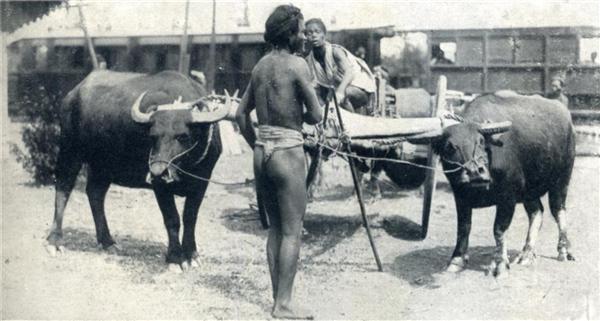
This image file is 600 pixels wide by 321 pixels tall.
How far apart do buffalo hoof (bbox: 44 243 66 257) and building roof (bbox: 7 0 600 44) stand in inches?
247

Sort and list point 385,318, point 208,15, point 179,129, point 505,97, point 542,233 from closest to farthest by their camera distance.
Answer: point 385,318 < point 179,129 < point 505,97 < point 542,233 < point 208,15

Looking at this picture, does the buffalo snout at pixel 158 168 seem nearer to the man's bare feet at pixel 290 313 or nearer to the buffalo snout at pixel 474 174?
the man's bare feet at pixel 290 313

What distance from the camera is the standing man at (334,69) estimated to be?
292 inches

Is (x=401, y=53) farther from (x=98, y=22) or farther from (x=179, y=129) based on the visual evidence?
(x=179, y=129)

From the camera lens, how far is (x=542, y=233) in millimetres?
8305

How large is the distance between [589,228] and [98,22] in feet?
56.1

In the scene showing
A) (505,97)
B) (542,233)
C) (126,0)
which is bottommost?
(542,233)

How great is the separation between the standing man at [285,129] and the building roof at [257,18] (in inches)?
303

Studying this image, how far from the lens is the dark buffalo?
6000mm


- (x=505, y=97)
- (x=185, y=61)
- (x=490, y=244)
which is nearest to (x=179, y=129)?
(x=505, y=97)

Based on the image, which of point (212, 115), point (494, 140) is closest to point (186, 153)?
point (212, 115)

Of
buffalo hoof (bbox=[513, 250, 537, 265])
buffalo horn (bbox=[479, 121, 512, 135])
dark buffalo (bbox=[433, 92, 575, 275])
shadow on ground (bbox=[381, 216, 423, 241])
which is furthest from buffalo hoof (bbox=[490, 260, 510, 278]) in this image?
shadow on ground (bbox=[381, 216, 423, 241])

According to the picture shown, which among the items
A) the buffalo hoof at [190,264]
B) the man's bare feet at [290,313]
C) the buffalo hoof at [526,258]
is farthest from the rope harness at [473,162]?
the buffalo hoof at [190,264]

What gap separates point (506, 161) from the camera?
624 cm
